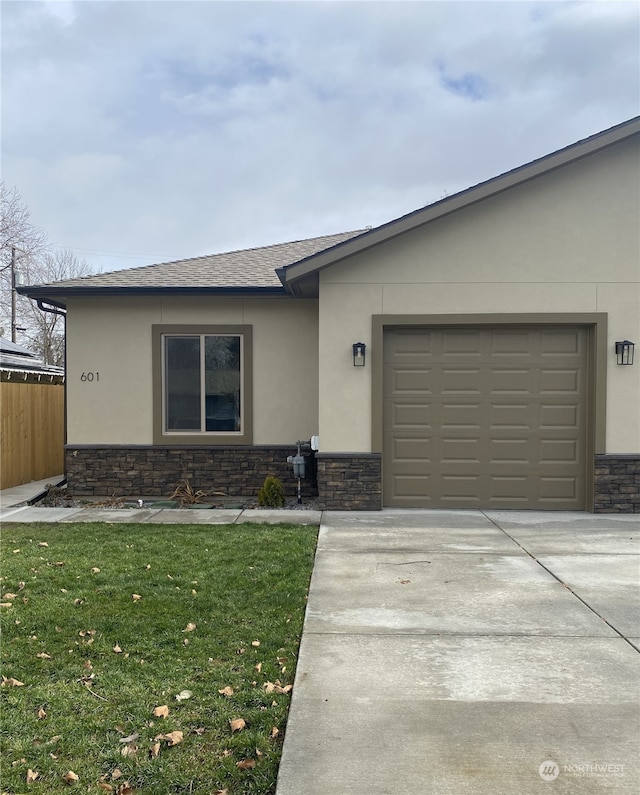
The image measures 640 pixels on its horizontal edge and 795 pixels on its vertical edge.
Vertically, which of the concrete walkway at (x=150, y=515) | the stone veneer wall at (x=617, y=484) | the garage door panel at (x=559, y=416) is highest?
the garage door panel at (x=559, y=416)

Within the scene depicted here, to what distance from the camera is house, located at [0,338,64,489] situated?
1093 cm

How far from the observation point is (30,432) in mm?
11773

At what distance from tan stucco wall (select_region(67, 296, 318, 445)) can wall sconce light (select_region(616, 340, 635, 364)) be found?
4649 millimetres

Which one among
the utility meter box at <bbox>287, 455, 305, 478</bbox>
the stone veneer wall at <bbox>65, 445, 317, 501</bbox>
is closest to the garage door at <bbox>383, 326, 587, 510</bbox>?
the utility meter box at <bbox>287, 455, 305, 478</bbox>

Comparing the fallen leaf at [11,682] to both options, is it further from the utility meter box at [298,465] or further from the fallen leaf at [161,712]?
the utility meter box at [298,465]

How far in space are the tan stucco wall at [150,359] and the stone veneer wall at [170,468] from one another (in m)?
0.26

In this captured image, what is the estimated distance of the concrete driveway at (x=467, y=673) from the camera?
103 inches

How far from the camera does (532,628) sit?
167 inches

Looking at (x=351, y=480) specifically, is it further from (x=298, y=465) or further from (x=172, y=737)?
(x=172, y=737)

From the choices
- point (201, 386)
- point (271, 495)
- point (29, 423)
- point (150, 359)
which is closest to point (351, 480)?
point (271, 495)

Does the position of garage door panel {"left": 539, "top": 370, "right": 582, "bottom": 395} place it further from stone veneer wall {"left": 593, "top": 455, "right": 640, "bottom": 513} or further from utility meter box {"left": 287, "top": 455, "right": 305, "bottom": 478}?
utility meter box {"left": 287, "top": 455, "right": 305, "bottom": 478}

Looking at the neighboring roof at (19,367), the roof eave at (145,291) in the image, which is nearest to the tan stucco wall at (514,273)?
the roof eave at (145,291)

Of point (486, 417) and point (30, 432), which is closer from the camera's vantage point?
point (486, 417)

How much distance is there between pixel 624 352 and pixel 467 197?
3184 mm
